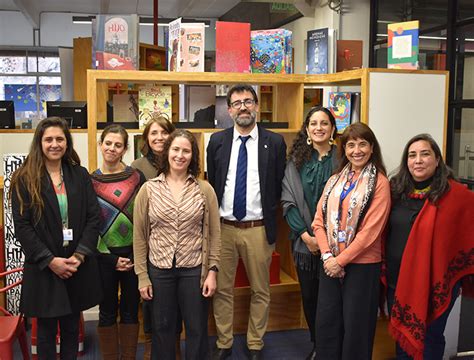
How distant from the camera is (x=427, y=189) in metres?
2.57

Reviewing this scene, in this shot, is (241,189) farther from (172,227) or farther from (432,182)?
(432,182)

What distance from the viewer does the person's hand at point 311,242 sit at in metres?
2.92

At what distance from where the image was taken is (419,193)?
8.46 feet

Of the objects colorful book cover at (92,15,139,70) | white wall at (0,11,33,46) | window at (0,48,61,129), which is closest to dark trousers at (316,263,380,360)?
colorful book cover at (92,15,139,70)

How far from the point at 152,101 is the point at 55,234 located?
1392 mm

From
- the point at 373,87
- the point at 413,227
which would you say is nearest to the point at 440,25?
the point at 373,87

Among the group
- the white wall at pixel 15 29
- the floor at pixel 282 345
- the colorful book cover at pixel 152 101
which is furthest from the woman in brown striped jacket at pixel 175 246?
the white wall at pixel 15 29

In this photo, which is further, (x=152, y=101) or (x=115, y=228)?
(x=152, y=101)

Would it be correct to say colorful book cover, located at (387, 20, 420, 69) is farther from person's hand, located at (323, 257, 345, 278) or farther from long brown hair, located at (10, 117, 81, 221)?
long brown hair, located at (10, 117, 81, 221)

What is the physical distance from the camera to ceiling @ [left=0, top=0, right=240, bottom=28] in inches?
445

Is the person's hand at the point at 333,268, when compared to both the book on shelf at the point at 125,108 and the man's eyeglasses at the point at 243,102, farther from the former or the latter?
the book on shelf at the point at 125,108

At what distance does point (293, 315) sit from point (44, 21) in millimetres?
11655

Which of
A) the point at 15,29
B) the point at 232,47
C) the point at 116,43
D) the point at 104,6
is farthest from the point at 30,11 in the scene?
the point at 232,47

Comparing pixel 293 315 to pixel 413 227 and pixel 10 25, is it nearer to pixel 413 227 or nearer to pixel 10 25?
pixel 413 227
